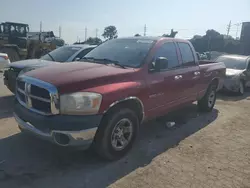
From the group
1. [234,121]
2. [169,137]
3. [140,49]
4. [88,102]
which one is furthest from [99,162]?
[234,121]

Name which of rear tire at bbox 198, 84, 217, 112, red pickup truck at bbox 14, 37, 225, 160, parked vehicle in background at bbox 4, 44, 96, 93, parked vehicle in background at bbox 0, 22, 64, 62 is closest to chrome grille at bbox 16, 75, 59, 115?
red pickup truck at bbox 14, 37, 225, 160

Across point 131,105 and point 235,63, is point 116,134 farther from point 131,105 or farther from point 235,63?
point 235,63

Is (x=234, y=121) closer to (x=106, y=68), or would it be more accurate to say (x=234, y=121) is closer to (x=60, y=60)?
(x=106, y=68)

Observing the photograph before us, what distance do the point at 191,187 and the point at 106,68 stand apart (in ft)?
6.88

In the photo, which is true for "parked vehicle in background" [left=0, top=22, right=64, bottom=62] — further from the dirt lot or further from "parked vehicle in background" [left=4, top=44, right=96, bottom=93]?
the dirt lot

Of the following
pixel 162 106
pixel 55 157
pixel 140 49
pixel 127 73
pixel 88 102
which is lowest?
pixel 55 157

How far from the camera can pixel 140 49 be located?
458 centimetres

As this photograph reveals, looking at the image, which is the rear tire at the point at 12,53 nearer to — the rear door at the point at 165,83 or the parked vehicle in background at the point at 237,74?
the parked vehicle in background at the point at 237,74

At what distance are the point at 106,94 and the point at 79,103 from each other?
390 mm

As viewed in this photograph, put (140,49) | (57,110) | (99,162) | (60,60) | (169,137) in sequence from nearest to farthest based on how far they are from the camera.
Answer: (57,110) → (99,162) → (140,49) → (169,137) → (60,60)

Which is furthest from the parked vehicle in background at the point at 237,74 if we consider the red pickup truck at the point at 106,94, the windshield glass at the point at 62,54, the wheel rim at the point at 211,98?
the windshield glass at the point at 62,54

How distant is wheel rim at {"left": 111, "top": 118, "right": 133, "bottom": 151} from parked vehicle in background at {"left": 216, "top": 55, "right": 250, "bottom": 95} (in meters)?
6.73

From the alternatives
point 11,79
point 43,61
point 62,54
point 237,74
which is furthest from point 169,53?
point 237,74

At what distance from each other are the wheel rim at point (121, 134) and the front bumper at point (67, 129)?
45 cm
